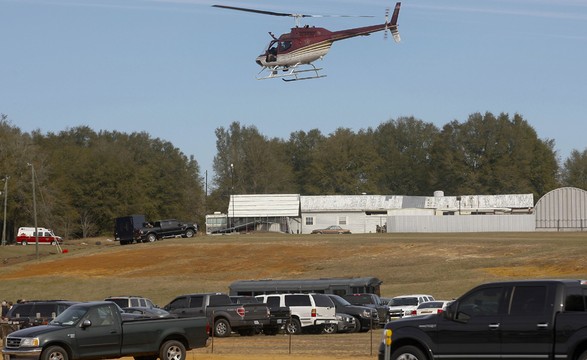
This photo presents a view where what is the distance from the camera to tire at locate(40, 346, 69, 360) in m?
24.4

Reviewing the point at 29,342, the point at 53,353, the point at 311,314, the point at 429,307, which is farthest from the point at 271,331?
the point at 29,342

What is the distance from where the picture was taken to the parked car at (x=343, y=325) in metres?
40.1

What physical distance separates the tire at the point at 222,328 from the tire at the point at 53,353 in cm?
1436

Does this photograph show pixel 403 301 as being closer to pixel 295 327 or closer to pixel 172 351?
pixel 295 327

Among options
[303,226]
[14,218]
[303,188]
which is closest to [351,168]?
[303,188]

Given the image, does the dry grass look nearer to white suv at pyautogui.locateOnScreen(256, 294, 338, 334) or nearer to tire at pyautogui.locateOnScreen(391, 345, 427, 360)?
white suv at pyautogui.locateOnScreen(256, 294, 338, 334)

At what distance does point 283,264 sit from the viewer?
2913 inches

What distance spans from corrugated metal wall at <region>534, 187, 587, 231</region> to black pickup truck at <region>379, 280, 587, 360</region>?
94.1m

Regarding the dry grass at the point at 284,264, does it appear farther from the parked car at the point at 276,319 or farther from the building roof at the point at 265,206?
the building roof at the point at 265,206

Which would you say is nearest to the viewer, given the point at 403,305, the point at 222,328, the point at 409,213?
the point at 222,328

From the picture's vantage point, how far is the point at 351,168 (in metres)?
171

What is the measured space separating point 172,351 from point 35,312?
44.5 feet

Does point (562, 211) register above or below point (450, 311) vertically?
above

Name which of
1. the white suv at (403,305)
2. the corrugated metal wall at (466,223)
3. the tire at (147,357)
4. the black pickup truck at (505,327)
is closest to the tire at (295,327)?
Answer: the white suv at (403,305)
